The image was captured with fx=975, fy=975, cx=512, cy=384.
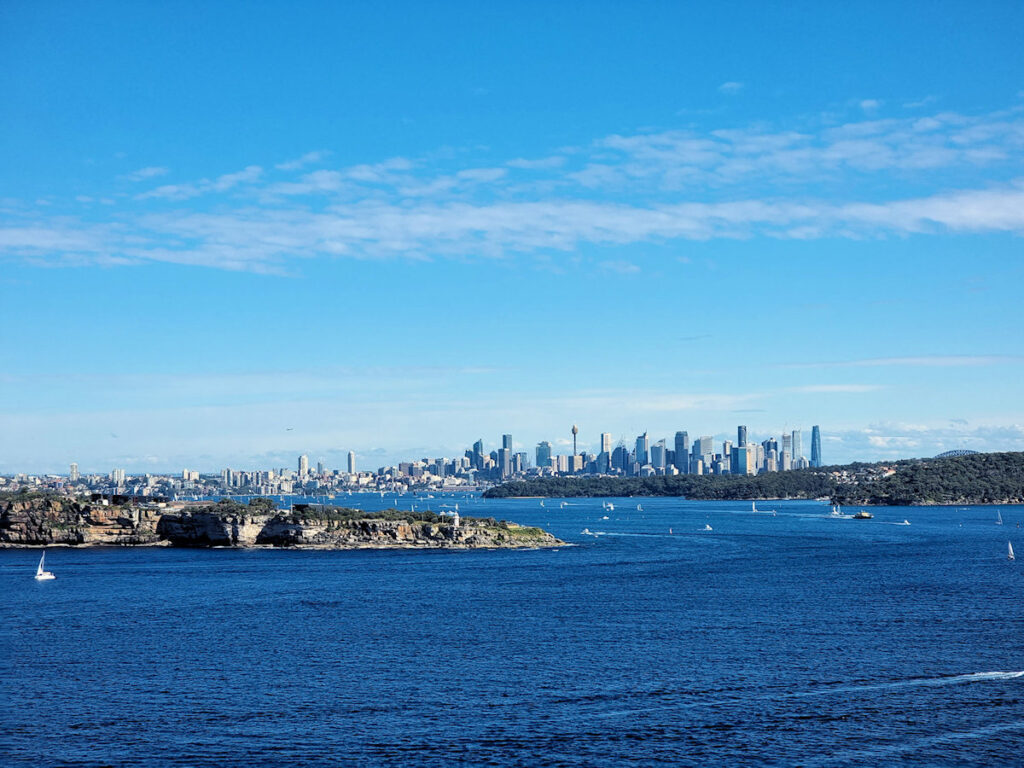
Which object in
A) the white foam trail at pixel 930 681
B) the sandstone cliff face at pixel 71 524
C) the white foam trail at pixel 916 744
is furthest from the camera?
the sandstone cliff face at pixel 71 524

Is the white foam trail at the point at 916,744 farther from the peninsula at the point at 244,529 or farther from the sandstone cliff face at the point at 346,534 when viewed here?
the sandstone cliff face at the point at 346,534

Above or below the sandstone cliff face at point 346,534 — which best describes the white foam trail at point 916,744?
above

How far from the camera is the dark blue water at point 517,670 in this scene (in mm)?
45844

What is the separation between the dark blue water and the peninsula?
2135 inches

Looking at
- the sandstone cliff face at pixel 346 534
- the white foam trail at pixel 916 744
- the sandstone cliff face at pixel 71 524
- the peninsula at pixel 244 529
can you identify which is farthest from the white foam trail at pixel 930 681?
the sandstone cliff face at pixel 71 524

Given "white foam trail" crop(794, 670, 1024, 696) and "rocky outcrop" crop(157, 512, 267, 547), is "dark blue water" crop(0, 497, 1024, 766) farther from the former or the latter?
"rocky outcrop" crop(157, 512, 267, 547)

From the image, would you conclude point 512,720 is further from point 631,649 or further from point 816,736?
point 631,649

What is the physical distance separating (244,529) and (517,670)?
126 metres

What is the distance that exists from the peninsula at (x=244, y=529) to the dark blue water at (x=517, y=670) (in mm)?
54223

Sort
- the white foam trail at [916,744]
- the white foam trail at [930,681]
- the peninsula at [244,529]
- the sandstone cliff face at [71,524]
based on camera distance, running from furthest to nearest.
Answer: the sandstone cliff face at [71,524] < the peninsula at [244,529] < the white foam trail at [930,681] < the white foam trail at [916,744]

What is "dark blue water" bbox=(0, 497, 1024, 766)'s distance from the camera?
45.8 meters

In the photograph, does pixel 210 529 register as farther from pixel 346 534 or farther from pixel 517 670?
pixel 517 670

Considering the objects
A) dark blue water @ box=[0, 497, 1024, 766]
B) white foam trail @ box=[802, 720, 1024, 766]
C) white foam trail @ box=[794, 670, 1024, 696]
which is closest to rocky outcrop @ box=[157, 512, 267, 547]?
dark blue water @ box=[0, 497, 1024, 766]

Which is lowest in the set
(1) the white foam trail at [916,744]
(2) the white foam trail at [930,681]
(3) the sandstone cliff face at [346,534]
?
(3) the sandstone cliff face at [346,534]
